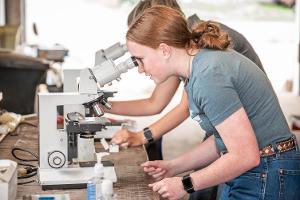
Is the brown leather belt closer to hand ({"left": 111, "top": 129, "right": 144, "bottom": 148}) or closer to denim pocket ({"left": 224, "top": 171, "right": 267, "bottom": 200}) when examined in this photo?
denim pocket ({"left": 224, "top": 171, "right": 267, "bottom": 200})

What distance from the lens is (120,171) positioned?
2.06m

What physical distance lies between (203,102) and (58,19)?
23.3 feet

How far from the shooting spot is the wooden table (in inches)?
71.2

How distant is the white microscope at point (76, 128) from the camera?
187 cm

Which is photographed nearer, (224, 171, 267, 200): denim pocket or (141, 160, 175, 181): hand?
(224, 171, 267, 200): denim pocket

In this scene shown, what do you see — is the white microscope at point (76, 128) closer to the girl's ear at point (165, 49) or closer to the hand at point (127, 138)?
the girl's ear at point (165, 49)

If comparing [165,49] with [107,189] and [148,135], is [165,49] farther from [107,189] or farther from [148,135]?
[148,135]

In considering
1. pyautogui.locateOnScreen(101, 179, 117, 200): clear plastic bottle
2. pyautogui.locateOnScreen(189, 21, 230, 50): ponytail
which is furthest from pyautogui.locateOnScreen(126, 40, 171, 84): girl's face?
pyautogui.locateOnScreen(101, 179, 117, 200): clear plastic bottle

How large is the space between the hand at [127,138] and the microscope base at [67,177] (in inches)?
15.7

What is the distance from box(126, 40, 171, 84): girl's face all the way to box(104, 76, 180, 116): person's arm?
796 mm


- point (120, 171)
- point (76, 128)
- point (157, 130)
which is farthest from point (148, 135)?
point (76, 128)

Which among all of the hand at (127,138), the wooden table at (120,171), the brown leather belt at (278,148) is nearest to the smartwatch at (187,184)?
the wooden table at (120,171)

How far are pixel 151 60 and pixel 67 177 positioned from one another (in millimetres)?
510

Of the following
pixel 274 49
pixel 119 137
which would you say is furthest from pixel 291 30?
pixel 119 137
